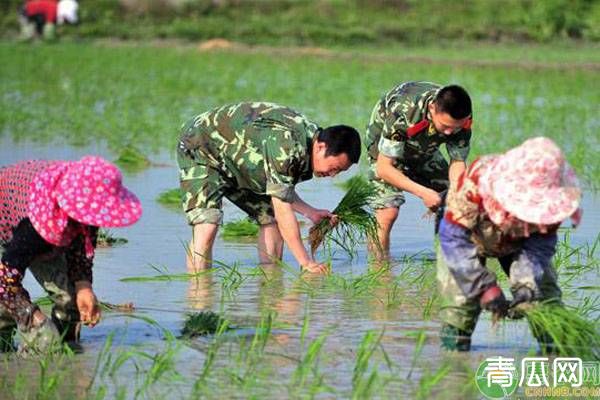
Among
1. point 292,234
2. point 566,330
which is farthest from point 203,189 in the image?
point 566,330

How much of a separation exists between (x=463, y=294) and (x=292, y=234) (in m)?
1.51

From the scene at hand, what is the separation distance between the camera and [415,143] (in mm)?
7738

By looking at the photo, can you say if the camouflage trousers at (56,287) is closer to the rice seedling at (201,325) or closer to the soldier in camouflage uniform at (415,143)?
the rice seedling at (201,325)

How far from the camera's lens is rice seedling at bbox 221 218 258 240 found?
8867 millimetres

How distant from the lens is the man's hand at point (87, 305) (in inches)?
220

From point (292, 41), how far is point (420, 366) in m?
21.5

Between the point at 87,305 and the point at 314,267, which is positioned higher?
the point at 87,305

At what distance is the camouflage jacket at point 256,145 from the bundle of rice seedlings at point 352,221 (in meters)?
0.48

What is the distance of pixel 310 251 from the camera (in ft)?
26.6

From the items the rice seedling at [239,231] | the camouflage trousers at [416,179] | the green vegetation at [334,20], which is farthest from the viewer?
the green vegetation at [334,20]

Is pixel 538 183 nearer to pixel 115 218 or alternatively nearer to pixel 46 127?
pixel 115 218

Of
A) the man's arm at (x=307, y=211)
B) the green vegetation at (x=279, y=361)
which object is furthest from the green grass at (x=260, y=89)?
the green vegetation at (x=279, y=361)

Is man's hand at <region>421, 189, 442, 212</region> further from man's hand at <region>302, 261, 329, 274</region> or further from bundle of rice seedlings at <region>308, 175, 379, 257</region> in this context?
man's hand at <region>302, 261, 329, 274</region>

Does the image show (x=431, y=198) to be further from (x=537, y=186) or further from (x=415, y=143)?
(x=537, y=186)
